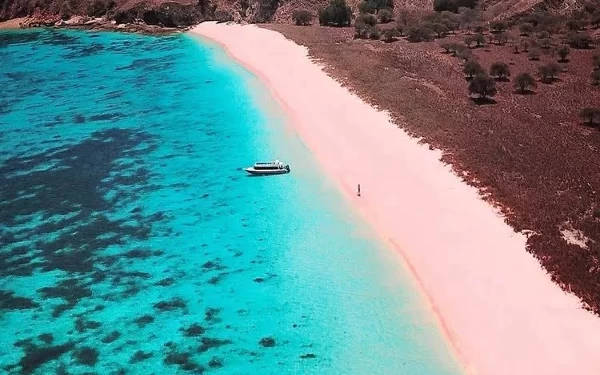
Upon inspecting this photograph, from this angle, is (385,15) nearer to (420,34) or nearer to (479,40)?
(420,34)

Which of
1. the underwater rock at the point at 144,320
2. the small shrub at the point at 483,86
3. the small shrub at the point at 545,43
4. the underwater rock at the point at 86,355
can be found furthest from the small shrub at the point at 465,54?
the underwater rock at the point at 86,355

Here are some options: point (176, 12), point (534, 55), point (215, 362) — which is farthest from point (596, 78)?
point (176, 12)

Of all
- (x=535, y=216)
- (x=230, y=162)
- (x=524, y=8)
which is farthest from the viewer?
(x=524, y=8)

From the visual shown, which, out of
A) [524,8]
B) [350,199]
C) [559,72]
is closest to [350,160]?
[350,199]

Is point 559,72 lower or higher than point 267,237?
higher

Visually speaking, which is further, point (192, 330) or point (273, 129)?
point (273, 129)

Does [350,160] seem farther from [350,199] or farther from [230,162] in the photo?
[230,162]
